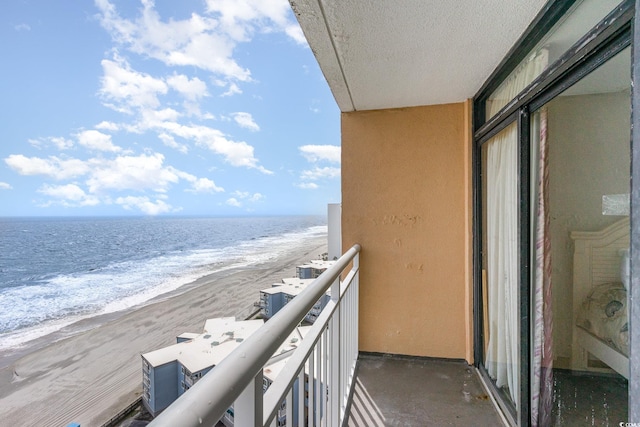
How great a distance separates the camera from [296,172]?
44781 mm

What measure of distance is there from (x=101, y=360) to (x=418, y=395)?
35.1 feet

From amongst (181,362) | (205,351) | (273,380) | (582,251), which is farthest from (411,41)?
(205,351)

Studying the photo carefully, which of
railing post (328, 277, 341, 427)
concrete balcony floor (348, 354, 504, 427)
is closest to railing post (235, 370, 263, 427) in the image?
railing post (328, 277, 341, 427)

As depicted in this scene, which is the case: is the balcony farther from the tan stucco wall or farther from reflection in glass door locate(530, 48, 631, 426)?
reflection in glass door locate(530, 48, 631, 426)

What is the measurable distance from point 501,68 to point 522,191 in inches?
30.4

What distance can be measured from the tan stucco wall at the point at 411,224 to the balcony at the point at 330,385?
228 mm

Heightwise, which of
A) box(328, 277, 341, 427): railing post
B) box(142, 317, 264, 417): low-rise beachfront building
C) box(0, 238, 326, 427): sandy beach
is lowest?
box(0, 238, 326, 427): sandy beach

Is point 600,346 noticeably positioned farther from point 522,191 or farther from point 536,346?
point 522,191

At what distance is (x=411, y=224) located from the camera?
233 cm

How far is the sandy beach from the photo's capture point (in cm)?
665

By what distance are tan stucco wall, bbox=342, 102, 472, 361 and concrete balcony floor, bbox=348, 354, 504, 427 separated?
0.39 ft

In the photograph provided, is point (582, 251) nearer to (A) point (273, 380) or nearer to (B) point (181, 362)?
(A) point (273, 380)

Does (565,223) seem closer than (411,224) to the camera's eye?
Yes

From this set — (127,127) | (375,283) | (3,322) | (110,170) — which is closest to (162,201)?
(110,170)
